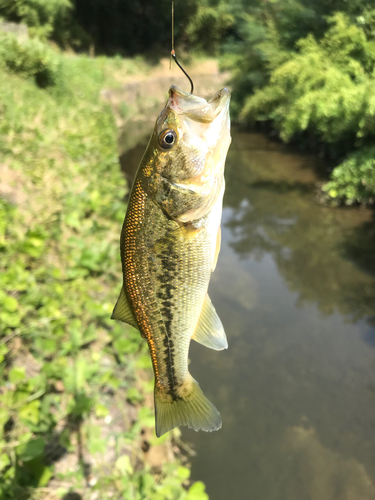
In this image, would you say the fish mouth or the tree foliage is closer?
the fish mouth

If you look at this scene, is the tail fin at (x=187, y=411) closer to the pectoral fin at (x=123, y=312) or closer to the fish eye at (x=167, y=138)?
the pectoral fin at (x=123, y=312)

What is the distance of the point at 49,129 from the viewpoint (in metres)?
6.18

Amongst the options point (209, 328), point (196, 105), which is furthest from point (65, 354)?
point (196, 105)

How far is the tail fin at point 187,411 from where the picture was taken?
1225mm

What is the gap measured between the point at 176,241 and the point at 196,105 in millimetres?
515

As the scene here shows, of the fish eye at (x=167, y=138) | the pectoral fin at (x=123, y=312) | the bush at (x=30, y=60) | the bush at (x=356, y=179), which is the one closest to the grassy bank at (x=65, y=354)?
→ the pectoral fin at (x=123, y=312)

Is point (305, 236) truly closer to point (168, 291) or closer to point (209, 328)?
point (209, 328)

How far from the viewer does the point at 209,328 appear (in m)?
1.34

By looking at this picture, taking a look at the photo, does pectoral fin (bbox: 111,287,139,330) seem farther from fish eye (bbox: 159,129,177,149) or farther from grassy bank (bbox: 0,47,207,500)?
grassy bank (bbox: 0,47,207,500)

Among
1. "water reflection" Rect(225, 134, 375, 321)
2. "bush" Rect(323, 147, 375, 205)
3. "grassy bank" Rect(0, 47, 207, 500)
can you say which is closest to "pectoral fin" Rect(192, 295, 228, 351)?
"grassy bank" Rect(0, 47, 207, 500)

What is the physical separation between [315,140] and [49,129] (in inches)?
339

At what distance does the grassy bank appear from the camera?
6.91ft

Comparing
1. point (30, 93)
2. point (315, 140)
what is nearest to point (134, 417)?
point (30, 93)

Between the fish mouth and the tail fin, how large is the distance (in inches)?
40.8
